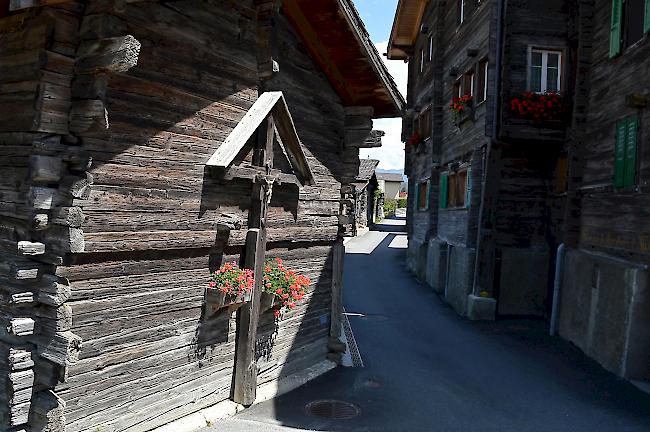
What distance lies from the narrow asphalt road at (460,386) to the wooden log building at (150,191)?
1147 millimetres

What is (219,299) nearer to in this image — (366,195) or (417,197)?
(417,197)

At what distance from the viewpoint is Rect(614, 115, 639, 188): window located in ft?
36.1

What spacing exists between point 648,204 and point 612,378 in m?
3.42

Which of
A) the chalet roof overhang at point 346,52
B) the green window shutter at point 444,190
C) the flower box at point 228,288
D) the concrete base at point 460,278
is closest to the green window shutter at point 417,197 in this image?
the green window shutter at point 444,190

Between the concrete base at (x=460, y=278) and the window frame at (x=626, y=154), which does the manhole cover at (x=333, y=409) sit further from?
the concrete base at (x=460, y=278)

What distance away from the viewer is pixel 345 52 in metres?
9.68

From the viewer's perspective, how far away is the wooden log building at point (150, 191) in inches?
219

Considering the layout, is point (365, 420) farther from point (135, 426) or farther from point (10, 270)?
point (10, 270)

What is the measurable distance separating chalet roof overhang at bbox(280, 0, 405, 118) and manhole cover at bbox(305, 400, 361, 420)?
18.3 ft

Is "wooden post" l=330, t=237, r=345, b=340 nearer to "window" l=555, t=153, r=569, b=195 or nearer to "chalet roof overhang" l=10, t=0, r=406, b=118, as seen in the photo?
"chalet roof overhang" l=10, t=0, r=406, b=118

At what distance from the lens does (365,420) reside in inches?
325

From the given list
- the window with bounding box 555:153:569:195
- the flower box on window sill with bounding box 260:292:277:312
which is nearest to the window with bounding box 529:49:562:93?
the window with bounding box 555:153:569:195

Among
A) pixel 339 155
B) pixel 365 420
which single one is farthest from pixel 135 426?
pixel 339 155

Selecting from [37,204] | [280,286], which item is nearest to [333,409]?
[280,286]
